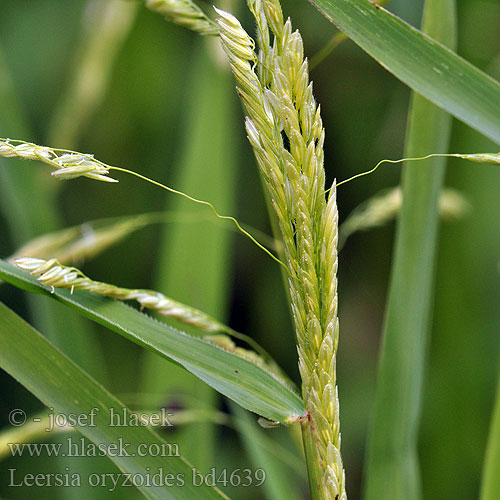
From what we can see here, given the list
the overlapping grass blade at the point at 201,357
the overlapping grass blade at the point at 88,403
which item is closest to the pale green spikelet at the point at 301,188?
the overlapping grass blade at the point at 201,357

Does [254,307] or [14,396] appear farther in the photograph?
[254,307]

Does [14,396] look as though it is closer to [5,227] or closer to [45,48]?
[5,227]

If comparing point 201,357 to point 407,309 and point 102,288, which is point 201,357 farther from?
point 407,309

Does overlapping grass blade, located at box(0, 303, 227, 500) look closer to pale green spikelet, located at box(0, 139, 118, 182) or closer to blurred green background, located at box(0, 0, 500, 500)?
pale green spikelet, located at box(0, 139, 118, 182)

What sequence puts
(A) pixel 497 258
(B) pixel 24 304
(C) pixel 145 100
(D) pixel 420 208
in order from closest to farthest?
(D) pixel 420 208 < (A) pixel 497 258 < (B) pixel 24 304 < (C) pixel 145 100

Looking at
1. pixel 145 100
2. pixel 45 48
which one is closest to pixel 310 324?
pixel 145 100
